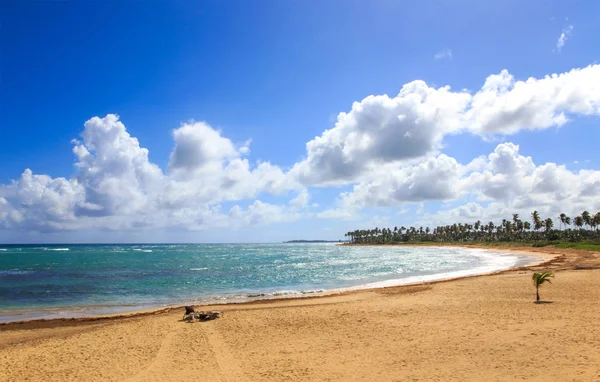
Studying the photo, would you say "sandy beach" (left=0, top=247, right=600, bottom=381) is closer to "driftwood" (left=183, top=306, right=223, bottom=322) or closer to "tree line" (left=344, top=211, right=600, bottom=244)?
"driftwood" (left=183, top=306, right=223, bottom=322)

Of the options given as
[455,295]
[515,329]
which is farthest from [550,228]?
[515,329]

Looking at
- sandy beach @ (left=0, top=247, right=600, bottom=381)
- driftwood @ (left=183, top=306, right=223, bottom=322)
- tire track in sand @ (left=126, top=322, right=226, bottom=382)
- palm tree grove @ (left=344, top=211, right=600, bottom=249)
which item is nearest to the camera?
sandy beach @ (left=0, top=247, right=600, bottom=381)

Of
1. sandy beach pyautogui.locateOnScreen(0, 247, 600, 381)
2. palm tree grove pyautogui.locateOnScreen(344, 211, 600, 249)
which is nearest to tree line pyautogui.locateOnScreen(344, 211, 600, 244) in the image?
palm tree grove pyautogui.locateOnScreen(344, 211, 600, 249)

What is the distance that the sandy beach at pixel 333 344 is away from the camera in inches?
405

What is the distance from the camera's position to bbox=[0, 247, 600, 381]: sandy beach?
10289 millimetres

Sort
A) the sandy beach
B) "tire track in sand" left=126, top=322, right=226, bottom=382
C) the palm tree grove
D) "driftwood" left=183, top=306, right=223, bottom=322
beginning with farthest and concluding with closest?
the palm tree grove < "driftwood" left=183, top=306, right=223, bottom=322 < "tire track in sand" left=126, top=322, right=226, bottom=382 < the sandy beach

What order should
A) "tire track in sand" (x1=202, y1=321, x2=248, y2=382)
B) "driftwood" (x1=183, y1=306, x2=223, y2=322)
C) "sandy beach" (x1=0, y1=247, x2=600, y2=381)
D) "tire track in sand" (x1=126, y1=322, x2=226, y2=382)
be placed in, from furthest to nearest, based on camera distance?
"driftwood" (x1=183, y1=306, x2=223, y2=322)
"tire track in sand" (x1=126, y1=322, x2=226, y2=382)
"tire track in sand" (x1=202, y1=321, x2=248, y2=382)
"sandy beach" (x1=0, y1=247, x2=600, y2=381)

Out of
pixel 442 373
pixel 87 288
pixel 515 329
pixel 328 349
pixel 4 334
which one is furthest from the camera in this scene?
pixel 87 288

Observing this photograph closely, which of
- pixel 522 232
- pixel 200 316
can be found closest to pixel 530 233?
pixel 522 232

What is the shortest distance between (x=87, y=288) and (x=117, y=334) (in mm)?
20767

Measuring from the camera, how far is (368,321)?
1639cm

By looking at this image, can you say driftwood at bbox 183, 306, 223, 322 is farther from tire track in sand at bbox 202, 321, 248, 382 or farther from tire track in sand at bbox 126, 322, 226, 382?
tire track in sand at bbox 126, 322, 226, 382

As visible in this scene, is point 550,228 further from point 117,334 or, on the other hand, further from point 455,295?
point 117,334

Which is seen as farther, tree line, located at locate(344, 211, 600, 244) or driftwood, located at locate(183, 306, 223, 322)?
tree line, located at locate(344, 211, 600, 244)
